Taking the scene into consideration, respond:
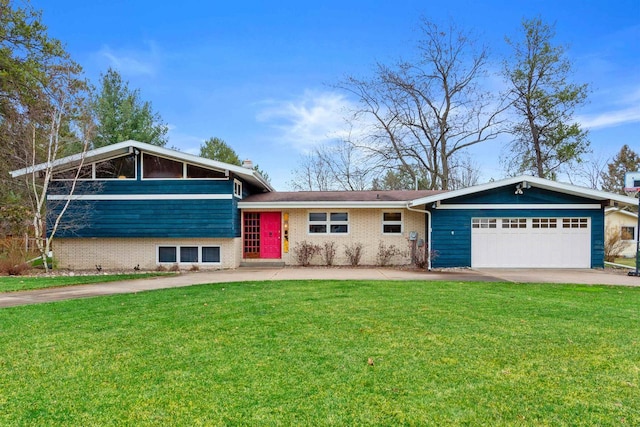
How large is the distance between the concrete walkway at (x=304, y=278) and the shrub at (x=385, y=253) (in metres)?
1.60

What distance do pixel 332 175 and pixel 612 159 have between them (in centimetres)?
2523

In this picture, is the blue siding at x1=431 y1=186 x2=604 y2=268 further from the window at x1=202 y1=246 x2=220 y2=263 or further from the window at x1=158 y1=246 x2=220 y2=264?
the window at x1=158 y1=246 x2=220 y2=264

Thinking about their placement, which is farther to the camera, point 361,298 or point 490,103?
point 490,103

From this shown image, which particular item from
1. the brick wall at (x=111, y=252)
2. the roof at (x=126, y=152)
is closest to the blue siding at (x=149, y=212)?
the brick wall at (x=111, y=252)

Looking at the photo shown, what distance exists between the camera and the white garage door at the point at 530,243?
13.9 m

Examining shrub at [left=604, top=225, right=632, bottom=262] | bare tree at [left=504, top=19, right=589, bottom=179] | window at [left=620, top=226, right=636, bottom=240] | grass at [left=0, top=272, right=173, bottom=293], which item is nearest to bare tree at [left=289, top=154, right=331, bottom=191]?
bare tree at [left=504, top=19, right=589, bottom=179]

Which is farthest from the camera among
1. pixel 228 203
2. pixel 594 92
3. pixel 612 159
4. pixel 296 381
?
pixel 612 159

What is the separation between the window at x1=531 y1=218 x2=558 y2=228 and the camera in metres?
14.0

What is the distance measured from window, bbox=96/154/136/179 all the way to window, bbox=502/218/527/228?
44.7 feet

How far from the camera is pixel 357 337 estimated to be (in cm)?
496

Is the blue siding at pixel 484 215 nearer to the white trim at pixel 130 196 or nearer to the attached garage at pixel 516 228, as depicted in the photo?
the attached garage at pixel 516 228

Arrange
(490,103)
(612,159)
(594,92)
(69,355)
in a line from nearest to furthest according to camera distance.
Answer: (69,355)
(594,92)
(490,103)
(612,159)

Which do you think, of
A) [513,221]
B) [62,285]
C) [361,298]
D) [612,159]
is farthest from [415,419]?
[612,159]

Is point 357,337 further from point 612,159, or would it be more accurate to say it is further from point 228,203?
point 612,159
